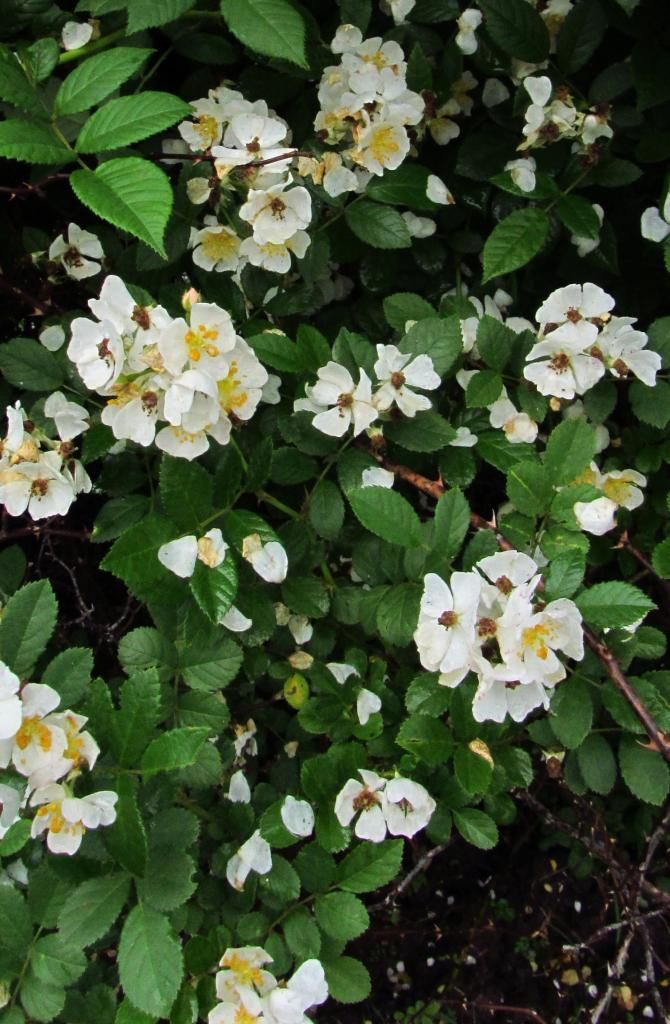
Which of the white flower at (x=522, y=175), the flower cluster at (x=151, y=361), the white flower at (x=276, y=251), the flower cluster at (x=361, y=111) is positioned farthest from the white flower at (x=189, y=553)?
the white flower at (x=522, y=175)

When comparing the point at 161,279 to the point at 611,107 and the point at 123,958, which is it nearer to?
the point at 611,107

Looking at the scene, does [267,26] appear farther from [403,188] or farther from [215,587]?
[215,587]

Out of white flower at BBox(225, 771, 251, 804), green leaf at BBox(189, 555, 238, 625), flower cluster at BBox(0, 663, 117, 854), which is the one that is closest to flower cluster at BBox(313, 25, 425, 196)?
green leaf at BBox(189, 555, 238, 625)

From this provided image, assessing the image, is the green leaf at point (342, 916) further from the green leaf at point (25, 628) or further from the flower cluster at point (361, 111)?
the flower cluster at point (361, 111)

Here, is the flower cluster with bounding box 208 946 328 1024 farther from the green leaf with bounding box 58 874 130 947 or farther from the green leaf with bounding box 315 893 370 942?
the green leaf with bounding box 58 874 130 947

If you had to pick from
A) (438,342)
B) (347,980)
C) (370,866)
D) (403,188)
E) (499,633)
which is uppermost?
(403,188)

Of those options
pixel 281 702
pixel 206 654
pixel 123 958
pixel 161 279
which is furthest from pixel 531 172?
pixel 123 958

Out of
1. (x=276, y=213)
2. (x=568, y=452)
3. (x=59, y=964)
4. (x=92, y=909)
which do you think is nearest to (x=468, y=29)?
(x=276, y=213)
